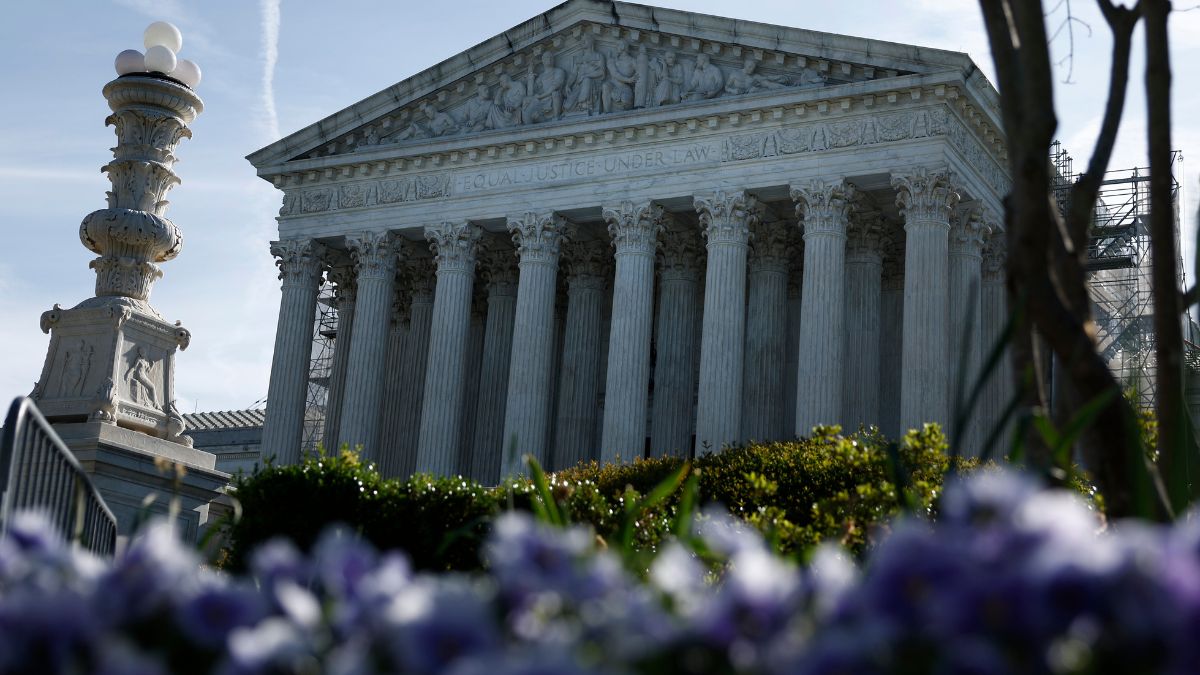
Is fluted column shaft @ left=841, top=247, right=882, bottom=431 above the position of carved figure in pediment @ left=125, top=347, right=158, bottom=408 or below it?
above

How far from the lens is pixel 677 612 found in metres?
3.59

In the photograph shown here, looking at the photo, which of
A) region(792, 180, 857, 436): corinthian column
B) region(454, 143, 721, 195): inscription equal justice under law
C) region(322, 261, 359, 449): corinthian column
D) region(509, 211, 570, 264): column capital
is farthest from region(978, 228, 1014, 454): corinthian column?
region(322, 261, 359, 449): corinthian column

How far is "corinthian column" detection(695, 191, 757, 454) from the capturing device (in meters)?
36.0

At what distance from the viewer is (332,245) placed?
1750 inches

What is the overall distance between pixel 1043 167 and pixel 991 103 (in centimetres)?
3178

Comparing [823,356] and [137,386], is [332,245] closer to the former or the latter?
[823,356]

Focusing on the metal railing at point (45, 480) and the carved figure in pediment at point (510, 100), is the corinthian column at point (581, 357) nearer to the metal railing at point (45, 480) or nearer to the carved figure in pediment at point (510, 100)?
the carved figure in pediment at point (510, 100)

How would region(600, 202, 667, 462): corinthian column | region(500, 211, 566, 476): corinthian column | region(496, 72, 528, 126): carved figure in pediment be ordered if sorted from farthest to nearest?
region(496, 72, 528, 126): carved figure in pediment → region(500, 211, 566, 476): corinthian column → region(600, 202, 667, 462): corinthian column

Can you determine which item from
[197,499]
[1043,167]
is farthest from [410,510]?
[1043,167]

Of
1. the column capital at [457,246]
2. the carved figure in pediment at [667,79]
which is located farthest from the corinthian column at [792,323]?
the column capital at [457,246]

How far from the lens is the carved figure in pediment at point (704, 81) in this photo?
38.5 meters

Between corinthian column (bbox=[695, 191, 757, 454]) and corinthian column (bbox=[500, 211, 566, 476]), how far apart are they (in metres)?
4.95

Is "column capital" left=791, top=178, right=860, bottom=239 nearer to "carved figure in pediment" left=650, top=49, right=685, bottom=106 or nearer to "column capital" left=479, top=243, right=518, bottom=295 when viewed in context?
"carved figure in pediment" left=650, top=49, right=685, bottom=106

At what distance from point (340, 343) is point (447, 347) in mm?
6864
